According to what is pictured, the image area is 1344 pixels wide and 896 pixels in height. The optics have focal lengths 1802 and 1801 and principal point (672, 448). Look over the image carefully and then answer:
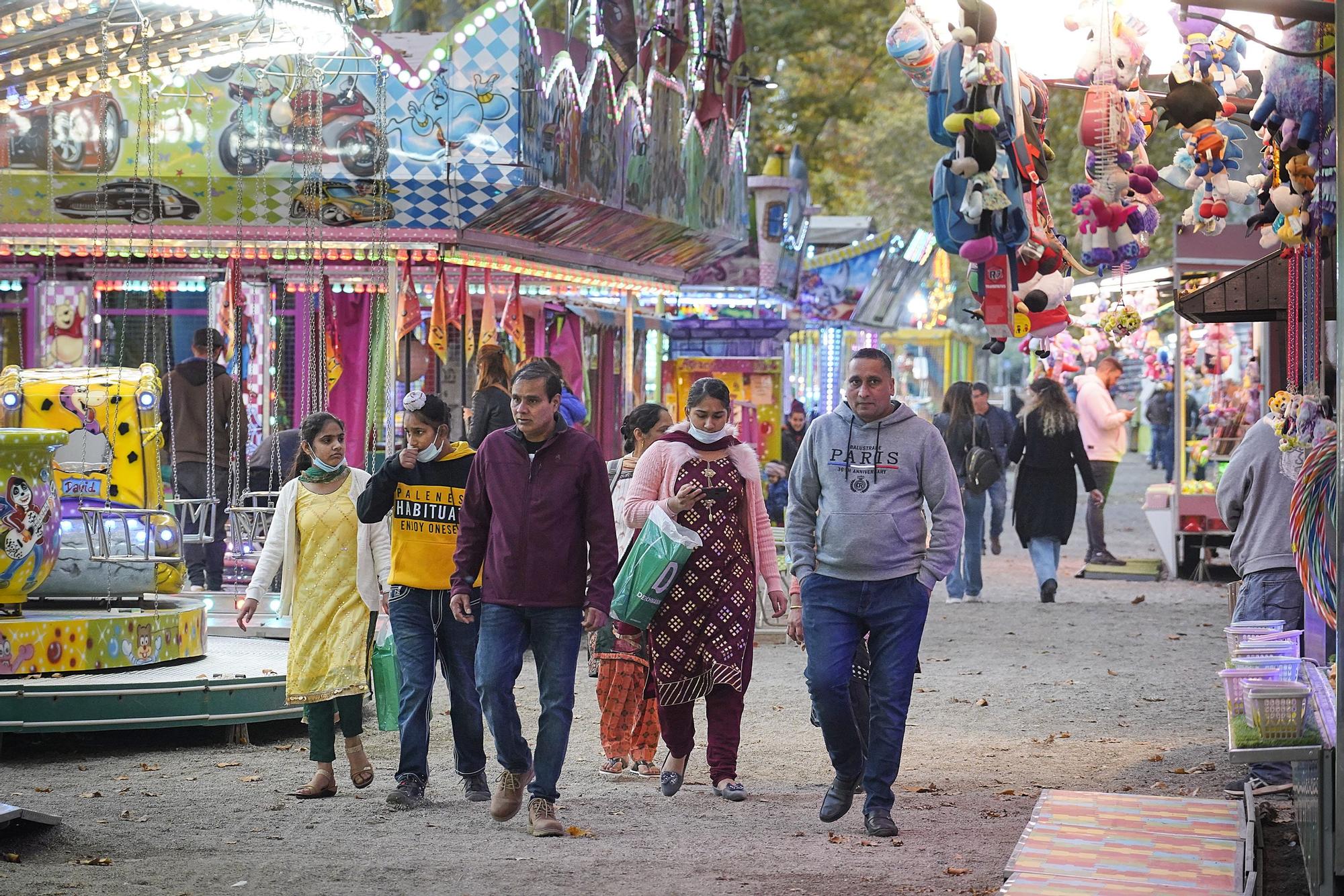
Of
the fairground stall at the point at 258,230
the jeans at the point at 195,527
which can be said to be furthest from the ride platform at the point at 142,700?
the jeans at the point at 195,527

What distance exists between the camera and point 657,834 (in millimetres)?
7141

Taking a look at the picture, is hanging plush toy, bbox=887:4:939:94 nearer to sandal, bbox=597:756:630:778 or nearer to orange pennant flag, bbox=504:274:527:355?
sandal, bbox=597:756:630:778

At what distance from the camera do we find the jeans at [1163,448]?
37000mm

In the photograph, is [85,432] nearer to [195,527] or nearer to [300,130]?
[300,130]

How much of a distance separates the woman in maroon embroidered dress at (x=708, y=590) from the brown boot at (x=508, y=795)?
3.09 feet

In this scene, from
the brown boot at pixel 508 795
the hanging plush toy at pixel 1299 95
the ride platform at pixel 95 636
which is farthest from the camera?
the ride platform at pixel 95 636

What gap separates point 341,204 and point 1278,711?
9367 millimetres

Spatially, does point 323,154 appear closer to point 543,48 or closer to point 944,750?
point 543,48

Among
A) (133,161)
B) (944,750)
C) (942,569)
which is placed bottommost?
(944,750)

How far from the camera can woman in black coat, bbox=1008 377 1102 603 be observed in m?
15.8

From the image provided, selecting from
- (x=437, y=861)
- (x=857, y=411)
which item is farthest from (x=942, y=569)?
(x=437, y=861)

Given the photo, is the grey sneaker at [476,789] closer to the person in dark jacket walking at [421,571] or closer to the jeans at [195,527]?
the person in dark jacket walking at [421,571]

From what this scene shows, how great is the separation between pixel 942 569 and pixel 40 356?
452 inches

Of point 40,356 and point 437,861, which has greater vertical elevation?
point 40,356
